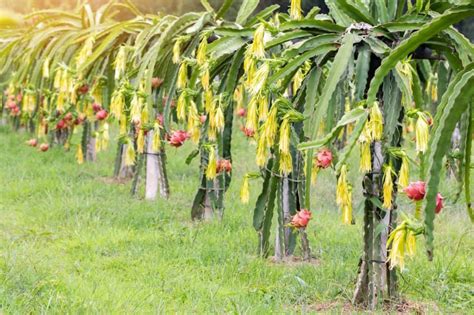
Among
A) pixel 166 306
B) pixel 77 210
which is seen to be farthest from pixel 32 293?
pixel 77 210

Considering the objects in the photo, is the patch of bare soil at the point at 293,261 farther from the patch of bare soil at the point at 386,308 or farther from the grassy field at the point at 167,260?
the patch of bare soil at the point at 386,308

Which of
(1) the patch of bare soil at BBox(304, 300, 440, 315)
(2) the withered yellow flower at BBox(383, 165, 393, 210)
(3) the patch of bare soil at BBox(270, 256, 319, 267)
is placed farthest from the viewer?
(3) the patch of bare soil at BBox(270, 256, 319, 267)

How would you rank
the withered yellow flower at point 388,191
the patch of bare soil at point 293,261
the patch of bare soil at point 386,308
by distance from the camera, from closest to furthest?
the withered yellow flower at point 388,191 → the patch of bare soil at point 386,308 → the patch of bare soil at point 293,261

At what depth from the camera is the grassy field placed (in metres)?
4.07

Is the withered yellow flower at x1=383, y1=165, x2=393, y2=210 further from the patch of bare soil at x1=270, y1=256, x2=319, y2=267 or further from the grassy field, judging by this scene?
the patch of bare soil at x1=270, y1=256, x2=319, y2=267

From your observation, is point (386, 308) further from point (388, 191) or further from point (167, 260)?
point (167, 260)

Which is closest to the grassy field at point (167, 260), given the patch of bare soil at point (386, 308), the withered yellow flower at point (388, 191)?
the patch of bare soil at point (386, 308)

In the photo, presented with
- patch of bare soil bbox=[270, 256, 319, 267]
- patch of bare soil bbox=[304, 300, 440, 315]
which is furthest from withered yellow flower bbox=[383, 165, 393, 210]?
patch of bare soil bbox=[270, 256, 319, 267]

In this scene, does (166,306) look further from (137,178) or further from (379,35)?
(137,178)

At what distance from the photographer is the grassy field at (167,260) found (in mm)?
4074

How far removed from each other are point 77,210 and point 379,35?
12.1 ft

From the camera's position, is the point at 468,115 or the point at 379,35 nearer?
the point at 468,115

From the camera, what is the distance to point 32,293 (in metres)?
3.96

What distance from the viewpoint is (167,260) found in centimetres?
507
